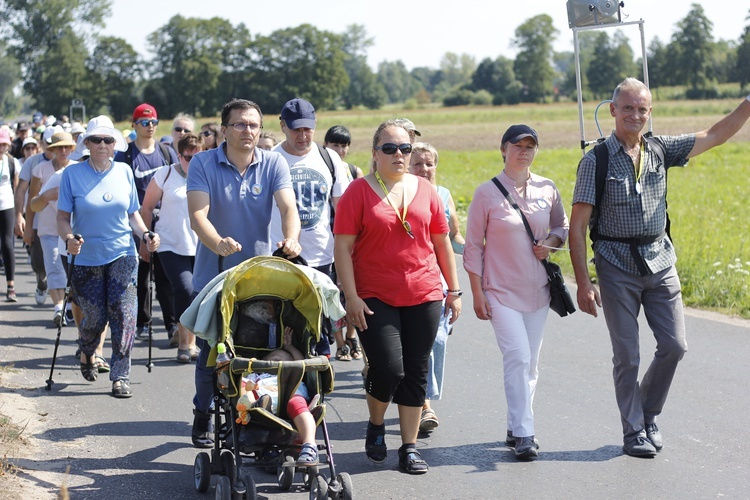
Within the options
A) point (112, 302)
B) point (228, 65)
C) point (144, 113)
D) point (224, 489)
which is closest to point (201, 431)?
point (224, 489)

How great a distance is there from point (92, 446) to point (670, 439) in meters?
3.68

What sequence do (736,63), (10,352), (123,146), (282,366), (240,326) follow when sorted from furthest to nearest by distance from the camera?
1. (736,63)
2. (10,352)
3. (123,146)
4. (240,326)
5. (282,366)

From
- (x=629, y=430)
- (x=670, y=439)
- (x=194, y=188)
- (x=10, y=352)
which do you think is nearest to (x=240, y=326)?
(x=194, y=188)

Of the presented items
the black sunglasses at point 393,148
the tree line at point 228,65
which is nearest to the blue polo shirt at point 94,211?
the black sunglasses at point 393,148

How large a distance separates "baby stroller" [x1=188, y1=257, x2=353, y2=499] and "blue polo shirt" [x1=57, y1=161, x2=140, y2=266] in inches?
108

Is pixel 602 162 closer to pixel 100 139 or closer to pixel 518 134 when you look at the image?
pixel 518 134

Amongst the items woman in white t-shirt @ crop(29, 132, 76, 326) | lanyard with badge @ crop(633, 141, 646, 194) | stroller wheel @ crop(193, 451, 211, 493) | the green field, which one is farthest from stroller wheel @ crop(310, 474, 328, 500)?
the green field

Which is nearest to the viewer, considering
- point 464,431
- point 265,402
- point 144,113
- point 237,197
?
point 265,402

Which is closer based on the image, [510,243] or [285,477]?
[285,477]

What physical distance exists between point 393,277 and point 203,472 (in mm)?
1525

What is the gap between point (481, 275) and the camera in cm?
660

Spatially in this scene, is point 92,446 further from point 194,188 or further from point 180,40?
point 180,40

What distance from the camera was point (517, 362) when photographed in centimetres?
645

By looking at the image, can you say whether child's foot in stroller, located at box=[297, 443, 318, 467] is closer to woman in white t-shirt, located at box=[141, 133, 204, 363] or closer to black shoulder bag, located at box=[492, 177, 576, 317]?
black shoulder bag, located at box=[492, 177, 576, 317]
